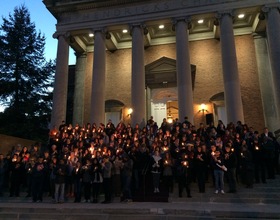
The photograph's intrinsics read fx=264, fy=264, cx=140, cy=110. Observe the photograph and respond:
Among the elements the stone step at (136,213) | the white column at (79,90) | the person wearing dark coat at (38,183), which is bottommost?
the stone step at (136,213)

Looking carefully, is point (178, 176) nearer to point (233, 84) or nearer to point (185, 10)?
point (233, 84)

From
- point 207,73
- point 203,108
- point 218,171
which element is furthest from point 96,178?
point 207,73

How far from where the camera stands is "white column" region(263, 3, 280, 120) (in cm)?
1866

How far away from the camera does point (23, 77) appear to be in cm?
2838

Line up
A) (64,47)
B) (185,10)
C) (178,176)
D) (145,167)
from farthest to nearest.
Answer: (64,47) < (185,10) < (145,167) < (178,176)

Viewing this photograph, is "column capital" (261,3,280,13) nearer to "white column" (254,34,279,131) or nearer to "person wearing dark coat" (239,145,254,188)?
"white column" (254,34,279,131)

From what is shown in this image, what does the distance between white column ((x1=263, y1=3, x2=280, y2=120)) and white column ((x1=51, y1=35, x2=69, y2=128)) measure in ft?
54.1

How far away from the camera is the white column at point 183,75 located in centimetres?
1947

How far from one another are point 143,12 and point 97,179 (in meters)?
16.3

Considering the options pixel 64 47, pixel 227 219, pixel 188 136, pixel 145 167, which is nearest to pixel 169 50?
pixel 64 47

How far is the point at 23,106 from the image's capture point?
2611cm

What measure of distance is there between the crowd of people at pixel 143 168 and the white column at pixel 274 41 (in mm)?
7312

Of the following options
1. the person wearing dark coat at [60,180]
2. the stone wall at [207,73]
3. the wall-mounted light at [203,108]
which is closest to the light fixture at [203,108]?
the wall-mounted light at [203,108]

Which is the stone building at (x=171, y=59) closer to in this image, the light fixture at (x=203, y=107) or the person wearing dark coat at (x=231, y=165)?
the light fixture at (x=203, y=107)
